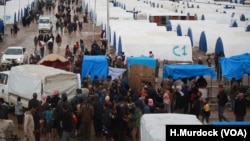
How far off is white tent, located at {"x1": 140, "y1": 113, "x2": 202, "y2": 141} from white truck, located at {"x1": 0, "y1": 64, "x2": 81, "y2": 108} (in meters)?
6.64

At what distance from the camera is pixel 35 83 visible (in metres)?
16.7

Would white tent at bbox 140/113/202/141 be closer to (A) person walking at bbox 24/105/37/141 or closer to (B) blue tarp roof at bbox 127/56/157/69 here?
(A) person walking at bbox 24/105/37/141

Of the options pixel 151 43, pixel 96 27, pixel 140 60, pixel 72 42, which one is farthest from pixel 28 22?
pixel 140 60

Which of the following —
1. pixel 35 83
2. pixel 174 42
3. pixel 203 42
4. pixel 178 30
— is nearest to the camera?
pixel 35 83

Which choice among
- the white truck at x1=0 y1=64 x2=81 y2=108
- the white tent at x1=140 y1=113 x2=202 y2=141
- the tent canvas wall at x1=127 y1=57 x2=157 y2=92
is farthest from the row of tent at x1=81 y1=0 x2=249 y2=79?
the white tent at x1=140 y1=113 x2=202 y2=141

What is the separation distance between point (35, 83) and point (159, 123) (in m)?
7.60

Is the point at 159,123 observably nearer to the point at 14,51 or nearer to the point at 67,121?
the point at 67,121

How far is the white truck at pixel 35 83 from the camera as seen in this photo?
1656cm

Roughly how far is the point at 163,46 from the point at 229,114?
811cm

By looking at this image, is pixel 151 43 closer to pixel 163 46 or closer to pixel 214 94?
pixel 163 46

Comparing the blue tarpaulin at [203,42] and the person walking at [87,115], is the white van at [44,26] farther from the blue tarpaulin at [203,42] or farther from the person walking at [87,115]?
the person walking at [87,115]

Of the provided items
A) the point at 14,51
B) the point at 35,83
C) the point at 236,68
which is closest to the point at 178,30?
the point at 14,51

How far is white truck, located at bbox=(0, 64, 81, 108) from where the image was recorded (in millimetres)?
16562

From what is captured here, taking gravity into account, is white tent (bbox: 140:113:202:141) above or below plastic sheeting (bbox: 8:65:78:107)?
above
